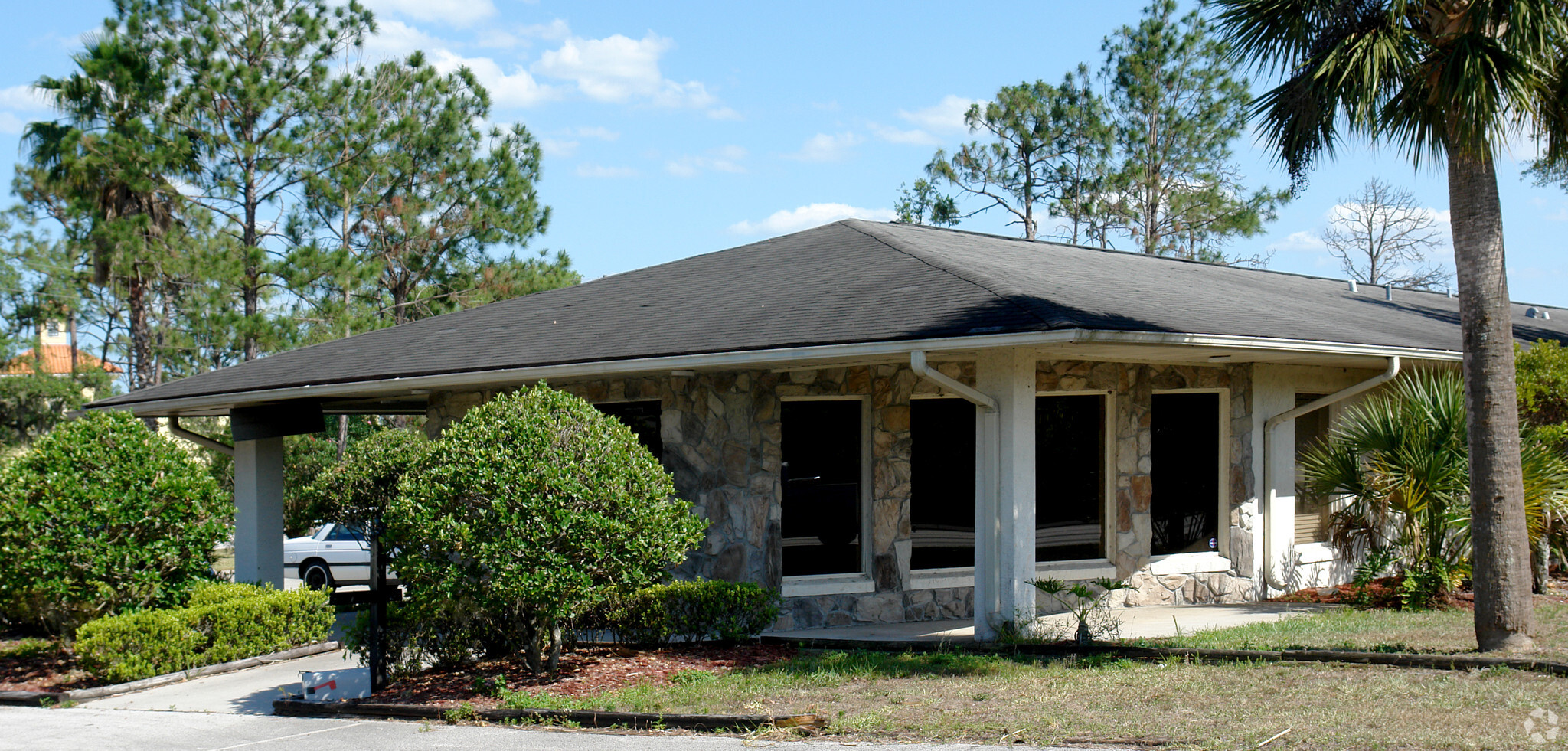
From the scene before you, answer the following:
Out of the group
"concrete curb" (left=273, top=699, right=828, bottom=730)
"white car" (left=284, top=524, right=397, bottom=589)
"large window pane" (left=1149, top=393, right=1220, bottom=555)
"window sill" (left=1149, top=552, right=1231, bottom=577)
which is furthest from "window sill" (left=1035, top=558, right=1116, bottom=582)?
"white car" (left=284, top=524, right=397, bottom=589)

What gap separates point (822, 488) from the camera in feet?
35.7

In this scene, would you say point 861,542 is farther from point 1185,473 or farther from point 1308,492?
point 1308,492

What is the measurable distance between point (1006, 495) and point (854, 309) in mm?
2052

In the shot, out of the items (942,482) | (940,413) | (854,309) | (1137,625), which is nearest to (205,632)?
(854,309)

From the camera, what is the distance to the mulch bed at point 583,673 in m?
8.21

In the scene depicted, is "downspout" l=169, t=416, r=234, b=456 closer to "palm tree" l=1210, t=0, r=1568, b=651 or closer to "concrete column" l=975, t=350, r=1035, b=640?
"concrete column" l=975, t=350, r=1035, b=640

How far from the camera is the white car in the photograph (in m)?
18.7

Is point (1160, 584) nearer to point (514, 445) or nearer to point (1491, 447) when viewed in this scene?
point (1491, 447)

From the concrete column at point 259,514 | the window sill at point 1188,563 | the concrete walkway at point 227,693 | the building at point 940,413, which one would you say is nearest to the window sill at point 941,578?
the building at point 940,413

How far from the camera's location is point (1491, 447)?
25.8 ft

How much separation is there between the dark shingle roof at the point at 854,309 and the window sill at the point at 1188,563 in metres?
2.52

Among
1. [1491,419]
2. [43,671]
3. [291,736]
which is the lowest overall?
[43,671]

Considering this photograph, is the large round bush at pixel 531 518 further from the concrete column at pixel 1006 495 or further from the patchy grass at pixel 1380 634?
the patchy grass at pixel 1380 634

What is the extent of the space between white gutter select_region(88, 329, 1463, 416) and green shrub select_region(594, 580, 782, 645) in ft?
6.11
